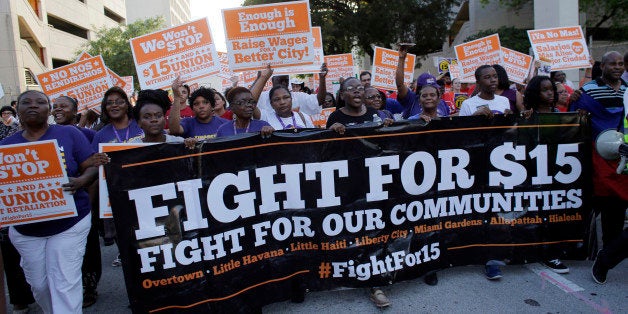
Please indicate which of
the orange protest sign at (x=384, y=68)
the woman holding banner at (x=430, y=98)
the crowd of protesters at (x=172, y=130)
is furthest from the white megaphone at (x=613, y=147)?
the orange protest sign at (x=384, y=68)

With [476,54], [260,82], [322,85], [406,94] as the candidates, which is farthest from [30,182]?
[476,54]

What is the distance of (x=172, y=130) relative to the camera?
15.7 ft

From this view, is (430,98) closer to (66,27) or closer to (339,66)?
(339,66)

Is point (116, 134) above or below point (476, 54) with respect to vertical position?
below

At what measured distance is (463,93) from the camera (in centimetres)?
950

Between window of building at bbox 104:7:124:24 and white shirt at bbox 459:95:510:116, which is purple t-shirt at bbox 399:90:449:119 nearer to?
white shirt at bbox 459:95:510:116

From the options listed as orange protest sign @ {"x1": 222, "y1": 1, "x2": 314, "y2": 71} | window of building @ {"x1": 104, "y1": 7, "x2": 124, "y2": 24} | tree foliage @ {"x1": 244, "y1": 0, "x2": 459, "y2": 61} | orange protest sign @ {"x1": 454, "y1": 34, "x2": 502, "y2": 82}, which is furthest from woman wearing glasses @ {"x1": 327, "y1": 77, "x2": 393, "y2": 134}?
window of building @ {"x1": 104, "y1": 7, "x2": 124, "y2": 24}

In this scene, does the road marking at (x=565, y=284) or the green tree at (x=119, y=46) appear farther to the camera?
the green tree at (x=119, y=46)

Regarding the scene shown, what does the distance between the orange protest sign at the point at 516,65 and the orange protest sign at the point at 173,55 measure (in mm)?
4526

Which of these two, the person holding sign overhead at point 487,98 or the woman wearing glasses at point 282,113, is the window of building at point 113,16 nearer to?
the woman wearing glasses at point 282,113

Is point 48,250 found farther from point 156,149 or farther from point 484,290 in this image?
point 484,290

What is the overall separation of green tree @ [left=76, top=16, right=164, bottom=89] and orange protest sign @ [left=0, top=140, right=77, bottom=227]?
107 ft

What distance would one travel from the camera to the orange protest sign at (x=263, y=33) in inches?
213

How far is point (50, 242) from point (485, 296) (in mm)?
3338
